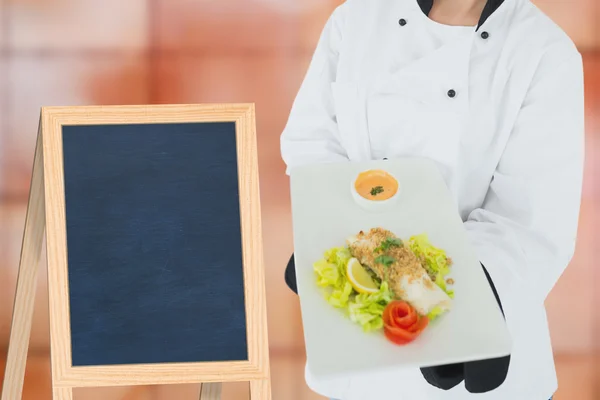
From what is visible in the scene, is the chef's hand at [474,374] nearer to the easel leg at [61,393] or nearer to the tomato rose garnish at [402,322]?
the tomato rose garnish at [402,322]

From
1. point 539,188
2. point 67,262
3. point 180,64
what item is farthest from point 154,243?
point 539,188

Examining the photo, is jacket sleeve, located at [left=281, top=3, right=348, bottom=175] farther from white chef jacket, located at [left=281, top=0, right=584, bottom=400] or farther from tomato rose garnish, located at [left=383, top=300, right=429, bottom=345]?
tomato rose garnish, located at [left=383, top=300, right=429, bottom=345]

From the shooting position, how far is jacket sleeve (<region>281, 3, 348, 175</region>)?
1.93 meters

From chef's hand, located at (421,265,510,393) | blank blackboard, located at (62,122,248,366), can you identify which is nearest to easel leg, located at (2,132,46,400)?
blank blackboard, located at (62,122,248,366)

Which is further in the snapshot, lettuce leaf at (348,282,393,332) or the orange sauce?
the orange sauce

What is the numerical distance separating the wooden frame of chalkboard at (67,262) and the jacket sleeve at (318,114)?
0.25 meters

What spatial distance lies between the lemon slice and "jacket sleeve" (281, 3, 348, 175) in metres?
0.42

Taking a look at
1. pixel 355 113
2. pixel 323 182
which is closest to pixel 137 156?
pixel 323 182

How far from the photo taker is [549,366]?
6.04 ft

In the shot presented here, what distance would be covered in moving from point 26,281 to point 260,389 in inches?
26.8

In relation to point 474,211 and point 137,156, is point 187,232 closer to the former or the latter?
point 137,156

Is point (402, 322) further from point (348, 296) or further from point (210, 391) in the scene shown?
point (210, 391)

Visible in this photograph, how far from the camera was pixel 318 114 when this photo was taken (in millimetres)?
Answer: 1978

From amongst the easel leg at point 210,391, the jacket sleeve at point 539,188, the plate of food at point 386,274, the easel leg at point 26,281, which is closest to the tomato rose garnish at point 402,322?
the plate of food at point 386,274
